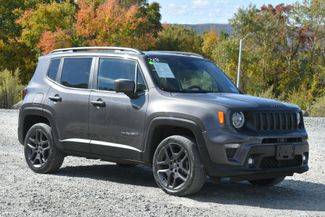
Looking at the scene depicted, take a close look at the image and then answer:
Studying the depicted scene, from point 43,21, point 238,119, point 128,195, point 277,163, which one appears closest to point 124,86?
point 128,195

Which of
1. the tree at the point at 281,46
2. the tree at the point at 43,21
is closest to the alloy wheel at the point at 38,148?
the tree at the point at 43,21

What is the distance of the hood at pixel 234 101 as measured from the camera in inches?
297

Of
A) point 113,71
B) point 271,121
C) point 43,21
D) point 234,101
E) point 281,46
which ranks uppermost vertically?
point 43,21

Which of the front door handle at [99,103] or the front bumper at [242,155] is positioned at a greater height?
the front door handle at [99,103]

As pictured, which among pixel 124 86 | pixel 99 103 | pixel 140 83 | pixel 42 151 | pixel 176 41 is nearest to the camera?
pixel 124 86

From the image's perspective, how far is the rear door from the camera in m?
8.83

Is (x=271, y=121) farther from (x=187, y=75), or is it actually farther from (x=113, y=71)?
(x=113, y=71)

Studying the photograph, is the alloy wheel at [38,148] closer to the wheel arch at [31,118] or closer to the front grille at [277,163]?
the wheel arch at [31,118]

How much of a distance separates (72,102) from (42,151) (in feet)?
3.29

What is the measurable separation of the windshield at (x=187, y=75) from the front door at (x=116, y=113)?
0.82 feet

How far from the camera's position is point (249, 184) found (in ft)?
30.2

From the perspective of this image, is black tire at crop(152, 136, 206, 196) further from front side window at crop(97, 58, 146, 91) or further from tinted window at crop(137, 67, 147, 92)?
front side window at crop(97, 58, 146, 91)

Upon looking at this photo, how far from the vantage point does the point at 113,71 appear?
8.71 metres

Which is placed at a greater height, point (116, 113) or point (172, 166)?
point (116, 113)
